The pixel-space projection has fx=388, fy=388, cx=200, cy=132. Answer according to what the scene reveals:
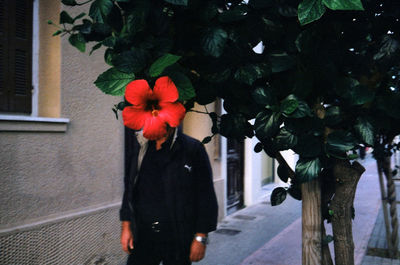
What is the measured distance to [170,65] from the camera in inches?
43.4

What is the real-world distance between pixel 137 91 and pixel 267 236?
21.8 ft

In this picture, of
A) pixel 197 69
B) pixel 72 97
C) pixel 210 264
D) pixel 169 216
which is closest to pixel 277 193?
pixel 197 69

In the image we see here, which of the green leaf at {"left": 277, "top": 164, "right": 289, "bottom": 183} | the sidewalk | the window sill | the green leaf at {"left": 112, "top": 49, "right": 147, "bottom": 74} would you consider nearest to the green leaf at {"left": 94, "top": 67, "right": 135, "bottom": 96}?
the green leaf at {"left": 112, "top": 49, "right": 147, "bottom": 74}

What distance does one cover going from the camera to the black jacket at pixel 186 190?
2.67 m

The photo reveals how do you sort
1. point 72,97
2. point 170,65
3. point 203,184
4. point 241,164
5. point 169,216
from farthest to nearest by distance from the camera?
point 241,164, point 72,97, point 203,184, point 169,216, point 170,65

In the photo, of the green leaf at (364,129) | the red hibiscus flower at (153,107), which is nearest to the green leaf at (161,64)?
the red hibiscus flower at (153,107)

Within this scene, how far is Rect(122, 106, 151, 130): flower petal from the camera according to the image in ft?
3.67

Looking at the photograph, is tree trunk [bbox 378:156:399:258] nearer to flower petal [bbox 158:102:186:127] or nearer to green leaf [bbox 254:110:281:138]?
green leaf [bbox 254:110:281:138]

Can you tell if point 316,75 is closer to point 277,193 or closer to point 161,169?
point 277,193

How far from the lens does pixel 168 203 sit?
2.65 m

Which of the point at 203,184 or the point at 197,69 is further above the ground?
the point at 197,69

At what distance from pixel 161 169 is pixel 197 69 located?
142 cm

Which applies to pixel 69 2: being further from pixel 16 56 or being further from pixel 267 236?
pixel 267 236

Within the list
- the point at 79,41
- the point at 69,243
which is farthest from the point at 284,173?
the point at 69,243
